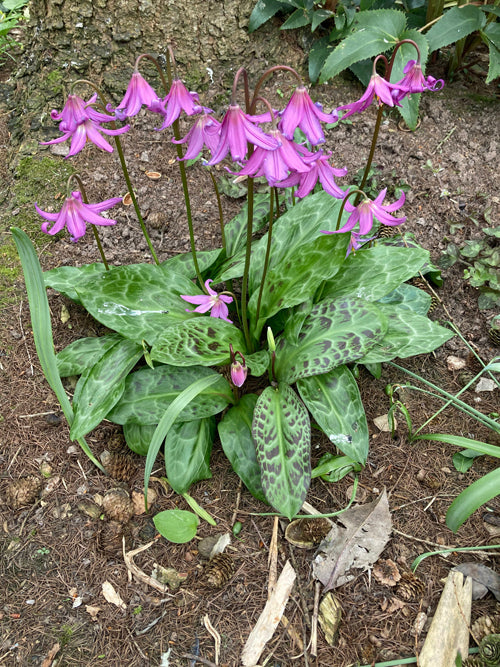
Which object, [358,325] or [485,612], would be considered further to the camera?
[358,325]

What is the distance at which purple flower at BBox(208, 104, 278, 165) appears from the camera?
4.69ft

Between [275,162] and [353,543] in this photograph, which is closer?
[275,162]

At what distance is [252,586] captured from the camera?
1.83m

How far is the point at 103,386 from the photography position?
204cm

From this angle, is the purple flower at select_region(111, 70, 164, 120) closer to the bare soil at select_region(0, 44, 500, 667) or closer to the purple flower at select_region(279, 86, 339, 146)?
the purple flower at select_region(279, 86, 339, 146)

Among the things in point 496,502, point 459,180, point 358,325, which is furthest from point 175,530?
point 459,180

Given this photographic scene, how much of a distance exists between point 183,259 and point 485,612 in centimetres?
184

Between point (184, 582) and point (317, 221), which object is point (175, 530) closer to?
point (184, 582)

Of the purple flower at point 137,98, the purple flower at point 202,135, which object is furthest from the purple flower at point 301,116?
the purple flower at point 137,98

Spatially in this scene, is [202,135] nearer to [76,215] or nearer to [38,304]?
[76,215]

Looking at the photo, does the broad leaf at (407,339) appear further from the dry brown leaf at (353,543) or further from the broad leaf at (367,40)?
the broad leaf at (367,40)

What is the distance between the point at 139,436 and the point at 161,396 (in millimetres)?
179

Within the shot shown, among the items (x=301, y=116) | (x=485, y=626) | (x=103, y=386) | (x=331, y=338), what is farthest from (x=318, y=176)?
(x=485, y=626)

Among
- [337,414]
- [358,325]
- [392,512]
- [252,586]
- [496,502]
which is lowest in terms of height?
[496,502]
